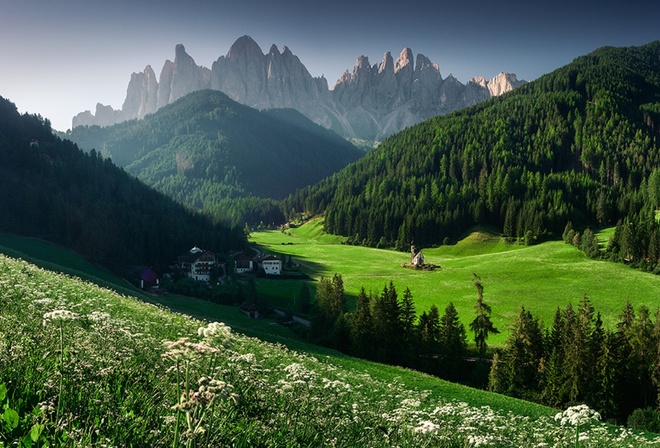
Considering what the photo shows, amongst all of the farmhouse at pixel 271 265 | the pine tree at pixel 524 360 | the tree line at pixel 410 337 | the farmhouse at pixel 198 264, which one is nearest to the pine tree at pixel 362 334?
the tree line at pixel 410 337

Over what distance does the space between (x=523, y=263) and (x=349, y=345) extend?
6615 centimetres

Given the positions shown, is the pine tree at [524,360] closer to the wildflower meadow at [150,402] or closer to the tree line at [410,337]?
the tree line at [410,337]

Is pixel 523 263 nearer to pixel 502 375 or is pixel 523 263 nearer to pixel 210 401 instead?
pixel 502 375

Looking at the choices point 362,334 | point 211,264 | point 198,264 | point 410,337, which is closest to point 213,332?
point 362,334

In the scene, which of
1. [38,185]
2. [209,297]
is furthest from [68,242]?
[209,297]

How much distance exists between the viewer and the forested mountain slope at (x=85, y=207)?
93062 mm

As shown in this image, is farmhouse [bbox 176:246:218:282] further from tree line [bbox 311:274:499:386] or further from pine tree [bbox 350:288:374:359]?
pine tree [bbox 350:288:374:359]

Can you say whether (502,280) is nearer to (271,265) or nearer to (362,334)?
(362,334)

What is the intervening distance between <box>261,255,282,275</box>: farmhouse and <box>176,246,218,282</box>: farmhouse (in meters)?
14.1

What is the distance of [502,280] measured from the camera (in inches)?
3681

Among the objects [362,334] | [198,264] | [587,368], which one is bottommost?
[362,334]

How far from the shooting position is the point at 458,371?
53688mm

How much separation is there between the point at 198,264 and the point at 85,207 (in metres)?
31.7

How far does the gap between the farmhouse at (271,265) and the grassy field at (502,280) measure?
844cm
